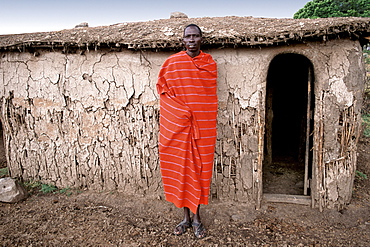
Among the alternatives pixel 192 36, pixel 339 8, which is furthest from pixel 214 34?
pixel 339 8

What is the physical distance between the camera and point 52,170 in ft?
12.7

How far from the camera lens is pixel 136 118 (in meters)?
3.41

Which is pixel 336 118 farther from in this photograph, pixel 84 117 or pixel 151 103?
pixel 84 117

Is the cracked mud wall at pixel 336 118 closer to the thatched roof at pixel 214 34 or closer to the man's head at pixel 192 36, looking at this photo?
the thatched roof at pixel 214 34

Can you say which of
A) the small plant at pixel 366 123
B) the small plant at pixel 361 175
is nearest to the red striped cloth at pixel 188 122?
the small plant at pixel 361 175

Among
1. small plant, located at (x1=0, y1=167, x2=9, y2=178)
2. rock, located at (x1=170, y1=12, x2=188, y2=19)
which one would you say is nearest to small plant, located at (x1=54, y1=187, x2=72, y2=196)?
small plant, located at (x1=0, y1=167, x2=9, y2=178)

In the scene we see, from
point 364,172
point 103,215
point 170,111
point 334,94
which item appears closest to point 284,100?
point 364,172

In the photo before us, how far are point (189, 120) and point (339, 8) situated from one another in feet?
46.8

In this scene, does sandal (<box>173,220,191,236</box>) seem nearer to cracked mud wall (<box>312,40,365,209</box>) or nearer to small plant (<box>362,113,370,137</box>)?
cracked mud wall (<box>312,40,365,209</box>)

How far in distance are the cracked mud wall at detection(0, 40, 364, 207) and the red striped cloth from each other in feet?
1.59

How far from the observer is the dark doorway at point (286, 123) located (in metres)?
4.19

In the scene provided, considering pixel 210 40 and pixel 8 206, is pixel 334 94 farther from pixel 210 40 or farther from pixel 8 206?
pixel 8 206

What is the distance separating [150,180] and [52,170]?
1485 millimetres

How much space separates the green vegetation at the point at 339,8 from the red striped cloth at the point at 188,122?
520 inches
